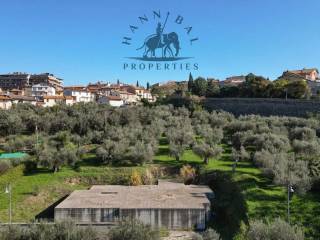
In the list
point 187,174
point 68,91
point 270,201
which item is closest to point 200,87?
point 68,91

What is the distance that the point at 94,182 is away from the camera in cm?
3159

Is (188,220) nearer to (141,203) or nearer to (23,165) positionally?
(141,203)

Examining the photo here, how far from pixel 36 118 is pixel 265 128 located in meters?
27.9

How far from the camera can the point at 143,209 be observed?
2230cm

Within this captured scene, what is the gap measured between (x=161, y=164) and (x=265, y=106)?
35.7 metres

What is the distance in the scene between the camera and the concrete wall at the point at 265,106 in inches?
2357

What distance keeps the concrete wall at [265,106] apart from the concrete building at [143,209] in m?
38.8

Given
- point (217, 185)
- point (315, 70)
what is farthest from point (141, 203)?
point (315, 70)

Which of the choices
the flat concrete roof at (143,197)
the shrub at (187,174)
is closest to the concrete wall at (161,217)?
the flat concrete roof at (143,197)

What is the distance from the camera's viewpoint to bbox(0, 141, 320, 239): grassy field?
21.0 metres

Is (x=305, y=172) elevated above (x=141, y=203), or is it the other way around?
(x=305, y=172)

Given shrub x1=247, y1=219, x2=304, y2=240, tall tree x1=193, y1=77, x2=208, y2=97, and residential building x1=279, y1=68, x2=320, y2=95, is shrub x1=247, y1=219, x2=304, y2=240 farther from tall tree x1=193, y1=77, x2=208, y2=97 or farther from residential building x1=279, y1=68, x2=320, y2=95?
residential building x1=279, y1=68, x2=320, y2=95

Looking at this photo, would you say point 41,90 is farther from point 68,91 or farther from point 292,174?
point 292,174

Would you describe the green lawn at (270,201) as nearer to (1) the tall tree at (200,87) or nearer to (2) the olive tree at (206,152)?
(2) the olive tree at (206,152)
